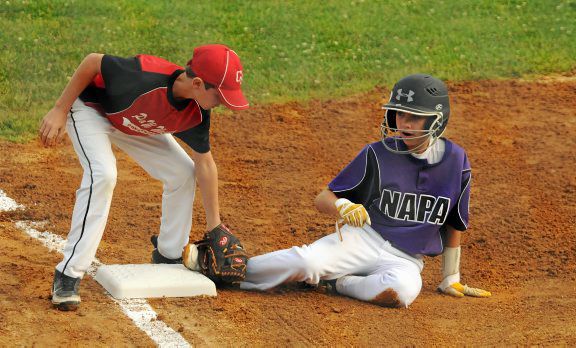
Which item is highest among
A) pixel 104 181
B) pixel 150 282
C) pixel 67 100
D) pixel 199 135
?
pixel 67 100

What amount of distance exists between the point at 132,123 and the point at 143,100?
0.17 metres

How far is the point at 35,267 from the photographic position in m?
6.58

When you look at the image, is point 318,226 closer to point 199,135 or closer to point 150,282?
point 199,135

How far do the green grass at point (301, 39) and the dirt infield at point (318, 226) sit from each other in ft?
1.66

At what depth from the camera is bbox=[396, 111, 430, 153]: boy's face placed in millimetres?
6289

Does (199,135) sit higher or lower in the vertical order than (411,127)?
lower

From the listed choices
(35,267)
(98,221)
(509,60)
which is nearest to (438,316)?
Result: (98,221)

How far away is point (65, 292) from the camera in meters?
5.81

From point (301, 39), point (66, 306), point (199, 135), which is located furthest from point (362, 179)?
point (301, 39)

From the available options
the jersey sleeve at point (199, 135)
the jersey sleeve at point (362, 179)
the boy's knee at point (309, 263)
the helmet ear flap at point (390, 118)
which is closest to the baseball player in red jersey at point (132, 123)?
the jersey sleeve at point (199, 135)

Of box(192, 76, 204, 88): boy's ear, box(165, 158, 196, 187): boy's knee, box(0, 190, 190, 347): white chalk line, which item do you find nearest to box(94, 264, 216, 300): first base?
box(0, 190, 190, 347): white chalk line

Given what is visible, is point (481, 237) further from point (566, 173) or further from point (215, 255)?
point (215, 255)

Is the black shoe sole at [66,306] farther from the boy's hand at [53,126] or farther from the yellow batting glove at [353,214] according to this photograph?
the yellow batting glove at [353,214]

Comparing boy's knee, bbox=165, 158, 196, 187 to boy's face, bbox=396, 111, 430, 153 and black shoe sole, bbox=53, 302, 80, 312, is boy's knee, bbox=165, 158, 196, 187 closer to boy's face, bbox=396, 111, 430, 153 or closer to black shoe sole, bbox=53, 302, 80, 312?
black shoe sole, bbox=53, 302, 80, 312
